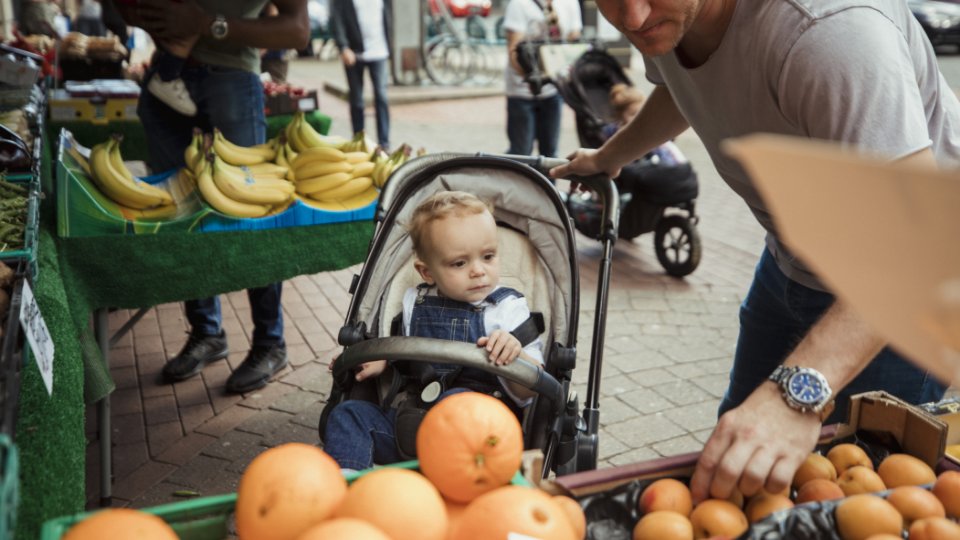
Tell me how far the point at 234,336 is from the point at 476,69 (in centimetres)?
1238

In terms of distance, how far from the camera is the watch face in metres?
1.29

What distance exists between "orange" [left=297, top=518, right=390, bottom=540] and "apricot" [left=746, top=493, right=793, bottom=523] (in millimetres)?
605

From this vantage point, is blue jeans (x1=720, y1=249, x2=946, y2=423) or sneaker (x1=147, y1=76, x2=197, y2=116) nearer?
blue jeans (x1=720, y1=249, x2=946, y2=423)

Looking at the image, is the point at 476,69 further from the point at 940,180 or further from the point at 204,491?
the point at 940,180

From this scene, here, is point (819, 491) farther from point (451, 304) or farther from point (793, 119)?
Answer: point (451, 304)

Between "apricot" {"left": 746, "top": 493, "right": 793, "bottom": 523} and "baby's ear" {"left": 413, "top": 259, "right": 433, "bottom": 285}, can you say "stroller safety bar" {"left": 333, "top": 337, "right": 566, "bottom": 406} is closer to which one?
"baby's ear" {"left": 413, "top": 259, "right": 433, "bottom": 285}

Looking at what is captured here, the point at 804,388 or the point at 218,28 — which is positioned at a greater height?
the point at 218,28

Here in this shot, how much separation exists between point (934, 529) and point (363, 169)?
2834 millimetres

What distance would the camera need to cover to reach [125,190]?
10.4 feet

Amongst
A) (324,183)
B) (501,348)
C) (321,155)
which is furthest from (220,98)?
(501,348)

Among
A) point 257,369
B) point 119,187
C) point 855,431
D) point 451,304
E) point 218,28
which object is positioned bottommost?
point 257,369

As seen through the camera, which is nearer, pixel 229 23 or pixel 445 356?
pixel 445 356

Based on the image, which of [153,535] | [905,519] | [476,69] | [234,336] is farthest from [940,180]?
[476,69]

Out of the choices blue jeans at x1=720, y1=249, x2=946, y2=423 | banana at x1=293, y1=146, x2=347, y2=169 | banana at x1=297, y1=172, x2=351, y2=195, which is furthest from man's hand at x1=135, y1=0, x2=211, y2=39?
blue jeans at x1=720, y1=249, x2=946, y2=423
